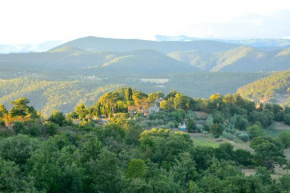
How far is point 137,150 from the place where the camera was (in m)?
32.9

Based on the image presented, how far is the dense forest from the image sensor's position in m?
20.3

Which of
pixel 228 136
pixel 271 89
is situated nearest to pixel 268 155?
pixel 228 136

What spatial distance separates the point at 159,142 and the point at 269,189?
42.1 feet

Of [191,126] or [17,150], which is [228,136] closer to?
[191,126]

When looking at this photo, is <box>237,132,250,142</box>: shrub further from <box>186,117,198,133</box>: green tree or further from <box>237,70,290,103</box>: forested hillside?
<box>237,70,290,103</box>: forested hillside

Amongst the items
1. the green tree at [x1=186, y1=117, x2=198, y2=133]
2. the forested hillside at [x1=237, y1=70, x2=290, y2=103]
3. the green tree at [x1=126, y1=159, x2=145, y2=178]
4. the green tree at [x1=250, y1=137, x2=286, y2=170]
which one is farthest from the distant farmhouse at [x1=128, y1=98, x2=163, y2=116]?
the forested hillside at [x1=237, y1=70, x2=290, y2=103]

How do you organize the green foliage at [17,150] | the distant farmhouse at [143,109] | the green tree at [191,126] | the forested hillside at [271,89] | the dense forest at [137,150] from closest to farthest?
the dense forest at [137,150] → the green foliage at [17,150] → the green tree at [191,126] → the distant farmhouse at [143,109] → the forested hillside at [271,89]

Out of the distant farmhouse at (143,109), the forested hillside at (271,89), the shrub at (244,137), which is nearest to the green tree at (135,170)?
the distant farmhouse at (143,109)

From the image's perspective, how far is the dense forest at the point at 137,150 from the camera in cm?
2034

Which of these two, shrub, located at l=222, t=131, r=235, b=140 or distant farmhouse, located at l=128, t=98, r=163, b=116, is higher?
distant farmhouse, located at l=128, t=98, r=163, b=116

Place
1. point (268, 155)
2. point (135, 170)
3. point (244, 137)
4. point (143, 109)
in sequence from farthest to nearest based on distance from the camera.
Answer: point (143, 109), point (244, 137), point (268, 155), point (135, 170)

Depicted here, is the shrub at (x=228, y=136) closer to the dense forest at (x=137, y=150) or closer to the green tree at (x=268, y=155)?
the dense forest at (x=137, y=150)

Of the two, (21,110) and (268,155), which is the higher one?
(21,110)

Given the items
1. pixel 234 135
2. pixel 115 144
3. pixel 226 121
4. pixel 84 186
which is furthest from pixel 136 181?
pixel 226 121
